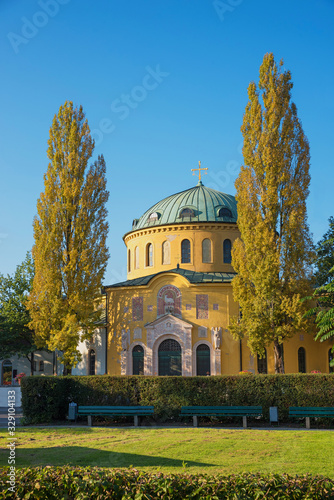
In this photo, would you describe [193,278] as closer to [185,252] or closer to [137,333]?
[185,252]

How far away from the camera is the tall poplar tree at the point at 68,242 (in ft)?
110

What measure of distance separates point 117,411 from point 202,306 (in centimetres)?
1692

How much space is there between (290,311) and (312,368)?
8.17 meters

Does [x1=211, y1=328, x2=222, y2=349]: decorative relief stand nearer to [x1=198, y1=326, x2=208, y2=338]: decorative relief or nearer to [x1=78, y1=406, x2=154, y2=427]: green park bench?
[x1=198, y1=326, x2=208, y2=338]: decorative relief

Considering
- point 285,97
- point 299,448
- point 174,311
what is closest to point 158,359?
point 174,311

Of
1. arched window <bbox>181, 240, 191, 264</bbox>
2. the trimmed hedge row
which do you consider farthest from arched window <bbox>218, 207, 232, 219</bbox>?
the trimmed hedge row

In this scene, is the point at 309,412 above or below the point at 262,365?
below

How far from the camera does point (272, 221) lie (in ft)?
101

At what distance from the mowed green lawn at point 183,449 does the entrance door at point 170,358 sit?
1709cm

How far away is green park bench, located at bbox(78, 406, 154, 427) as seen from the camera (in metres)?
19.7

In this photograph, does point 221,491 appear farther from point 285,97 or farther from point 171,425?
point 285,97

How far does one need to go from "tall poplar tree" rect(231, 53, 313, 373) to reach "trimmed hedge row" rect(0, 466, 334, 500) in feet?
71.7

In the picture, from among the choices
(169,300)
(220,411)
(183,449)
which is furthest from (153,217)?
(183,449)

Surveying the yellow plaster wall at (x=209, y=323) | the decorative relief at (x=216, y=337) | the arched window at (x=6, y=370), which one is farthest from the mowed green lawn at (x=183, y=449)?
the arched window at (x=6, y=370)
